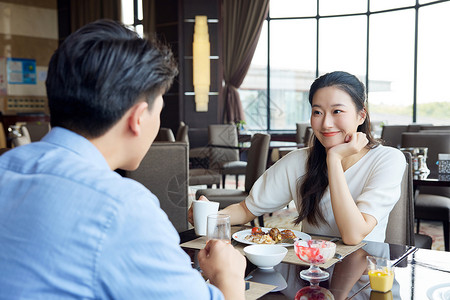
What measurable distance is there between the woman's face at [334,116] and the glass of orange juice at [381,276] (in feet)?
2.31

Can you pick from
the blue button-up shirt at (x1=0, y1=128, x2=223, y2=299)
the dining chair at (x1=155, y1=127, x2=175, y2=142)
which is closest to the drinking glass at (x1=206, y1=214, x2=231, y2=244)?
the blue button-up shirt at (x1=0, y1=128, x2=223, y2=299)

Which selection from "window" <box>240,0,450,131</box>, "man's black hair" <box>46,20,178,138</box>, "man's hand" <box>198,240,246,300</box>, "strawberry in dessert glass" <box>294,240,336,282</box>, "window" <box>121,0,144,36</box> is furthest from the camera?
"window" <box>121,0,144,36</box>

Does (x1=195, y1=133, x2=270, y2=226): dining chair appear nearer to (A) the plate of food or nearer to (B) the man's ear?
(A) the plate of food

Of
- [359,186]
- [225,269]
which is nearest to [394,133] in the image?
[359,186]

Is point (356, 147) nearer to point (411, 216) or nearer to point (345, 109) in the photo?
point (345, 109)

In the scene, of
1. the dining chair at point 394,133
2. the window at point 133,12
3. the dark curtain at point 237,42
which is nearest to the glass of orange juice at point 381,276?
the dining chair at point 394,133

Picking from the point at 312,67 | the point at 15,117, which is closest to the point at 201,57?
the point at 312,67

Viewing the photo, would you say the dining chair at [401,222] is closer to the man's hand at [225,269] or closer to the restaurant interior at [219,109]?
the restaurant interior at [219,109]

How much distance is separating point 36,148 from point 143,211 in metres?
0.21

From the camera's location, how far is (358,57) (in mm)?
8180

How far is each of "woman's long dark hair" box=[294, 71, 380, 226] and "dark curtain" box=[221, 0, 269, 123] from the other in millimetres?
6497

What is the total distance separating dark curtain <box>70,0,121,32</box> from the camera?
9414 mm

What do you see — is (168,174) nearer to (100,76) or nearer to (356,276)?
(356,276)

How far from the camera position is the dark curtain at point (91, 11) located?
941cm
